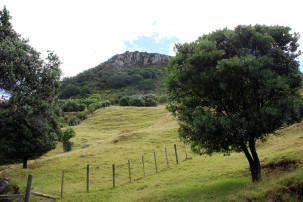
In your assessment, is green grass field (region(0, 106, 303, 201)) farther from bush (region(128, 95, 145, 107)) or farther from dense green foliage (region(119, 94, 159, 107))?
dense green foliage (region(119, 94, 159, 107))

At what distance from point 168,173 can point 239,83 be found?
42.3ft

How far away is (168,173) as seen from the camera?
68.6ft

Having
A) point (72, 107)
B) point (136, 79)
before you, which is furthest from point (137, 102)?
point (136, 79)

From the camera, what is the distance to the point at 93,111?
9006 cm

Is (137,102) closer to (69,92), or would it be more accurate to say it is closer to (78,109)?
(78,109)

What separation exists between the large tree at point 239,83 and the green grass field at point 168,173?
2569 mm

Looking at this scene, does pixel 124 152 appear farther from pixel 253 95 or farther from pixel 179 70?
pixel 253 95

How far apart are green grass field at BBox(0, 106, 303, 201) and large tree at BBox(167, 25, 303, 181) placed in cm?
257

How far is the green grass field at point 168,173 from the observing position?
1092 cm

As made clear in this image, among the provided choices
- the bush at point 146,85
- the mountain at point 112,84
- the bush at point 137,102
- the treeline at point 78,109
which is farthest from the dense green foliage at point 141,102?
the bush at point 146,85

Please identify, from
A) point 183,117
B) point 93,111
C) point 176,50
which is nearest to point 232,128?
point 183,117

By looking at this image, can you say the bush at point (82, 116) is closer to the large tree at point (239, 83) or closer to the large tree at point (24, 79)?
the large tree at point (24, 79)

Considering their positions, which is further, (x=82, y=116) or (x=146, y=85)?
(x=146, y=85)

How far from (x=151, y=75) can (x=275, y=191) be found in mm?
177749
